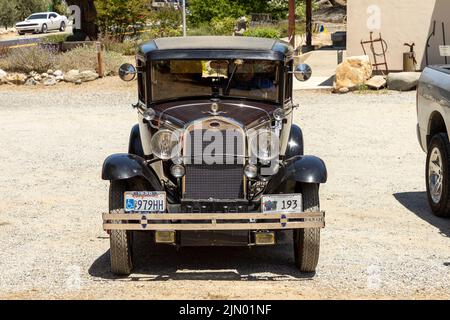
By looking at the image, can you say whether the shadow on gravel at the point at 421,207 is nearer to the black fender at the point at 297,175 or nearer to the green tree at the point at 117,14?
the black fender at the point at 297,175

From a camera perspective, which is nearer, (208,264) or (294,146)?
(208,264)

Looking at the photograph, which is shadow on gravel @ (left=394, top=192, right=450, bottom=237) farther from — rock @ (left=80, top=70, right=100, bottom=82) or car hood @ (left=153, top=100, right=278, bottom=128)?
rock @ (left=80, top=70, right=100, bottom=82)

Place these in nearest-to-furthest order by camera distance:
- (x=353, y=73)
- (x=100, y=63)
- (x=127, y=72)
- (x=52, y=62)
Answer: (x=127, y=72) → (x=353, y=73) → (x=100, y=63) → (x=52, y=62)

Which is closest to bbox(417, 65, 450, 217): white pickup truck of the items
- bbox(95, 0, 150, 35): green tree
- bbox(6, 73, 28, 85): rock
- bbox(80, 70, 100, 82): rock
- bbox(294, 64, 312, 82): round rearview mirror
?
bbox(294, 64, 312, 82): round rearview mirror

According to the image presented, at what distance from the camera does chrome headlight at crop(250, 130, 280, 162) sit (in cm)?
744

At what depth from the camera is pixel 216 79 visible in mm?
7977

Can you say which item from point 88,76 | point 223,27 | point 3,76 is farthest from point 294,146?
point 223,27

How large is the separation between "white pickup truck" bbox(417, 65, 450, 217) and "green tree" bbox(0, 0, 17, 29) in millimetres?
57805

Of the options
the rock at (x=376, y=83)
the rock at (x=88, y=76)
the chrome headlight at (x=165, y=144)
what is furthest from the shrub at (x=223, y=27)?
the chrome headlight at (x=165, y=144)

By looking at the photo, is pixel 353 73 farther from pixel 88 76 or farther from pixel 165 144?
pixel 165 144

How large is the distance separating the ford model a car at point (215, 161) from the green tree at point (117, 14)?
2710cm

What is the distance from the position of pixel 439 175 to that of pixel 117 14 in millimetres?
26994

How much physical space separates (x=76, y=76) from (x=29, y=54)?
202cm
